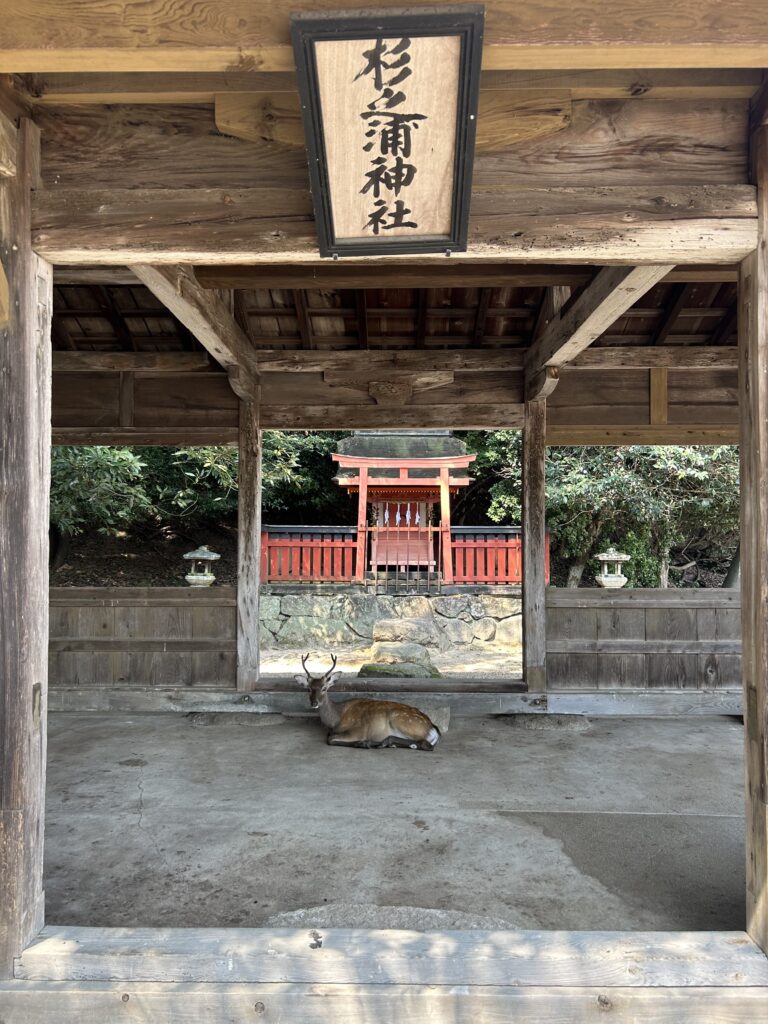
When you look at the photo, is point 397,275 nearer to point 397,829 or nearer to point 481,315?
point 481,315

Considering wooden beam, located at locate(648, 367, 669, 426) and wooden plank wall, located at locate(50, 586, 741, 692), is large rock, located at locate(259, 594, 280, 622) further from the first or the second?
wooden beam, located at locate(648, 367, 669, 426)

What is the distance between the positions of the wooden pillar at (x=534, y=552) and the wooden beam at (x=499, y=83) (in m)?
4.33

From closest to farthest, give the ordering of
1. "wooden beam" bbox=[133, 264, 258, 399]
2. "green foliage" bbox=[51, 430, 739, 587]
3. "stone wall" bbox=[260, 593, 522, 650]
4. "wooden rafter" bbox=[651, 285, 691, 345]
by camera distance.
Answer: "wooden beam" bbox=[133, 264, 258, 399]
"wooden rafter" bbox=[651, 285, 691, 345]
"green foliage" bbox=[51, 430, 739, 587]
"stone wall" bbox=[260, 593, 522, 650]

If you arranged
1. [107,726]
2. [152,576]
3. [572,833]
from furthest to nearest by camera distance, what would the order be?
[152,576], [107,726], [572,833]

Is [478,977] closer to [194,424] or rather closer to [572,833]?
[572,833]

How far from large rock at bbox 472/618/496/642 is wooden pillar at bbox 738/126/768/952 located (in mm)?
11756

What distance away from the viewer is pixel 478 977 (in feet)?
8.55

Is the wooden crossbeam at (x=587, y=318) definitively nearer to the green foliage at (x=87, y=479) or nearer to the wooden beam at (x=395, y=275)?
the wooden beam at (x=395, y=275)

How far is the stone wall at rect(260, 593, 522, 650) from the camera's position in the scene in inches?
574

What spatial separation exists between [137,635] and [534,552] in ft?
13.7

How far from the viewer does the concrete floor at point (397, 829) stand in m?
3.30

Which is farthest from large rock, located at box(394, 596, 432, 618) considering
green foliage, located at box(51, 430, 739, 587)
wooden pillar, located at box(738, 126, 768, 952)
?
Result: wooden pillar, located at box(738, 126, 768, 952)

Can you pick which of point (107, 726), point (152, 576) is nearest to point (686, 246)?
point (107, 726)

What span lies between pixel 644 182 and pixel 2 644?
3216 mm
